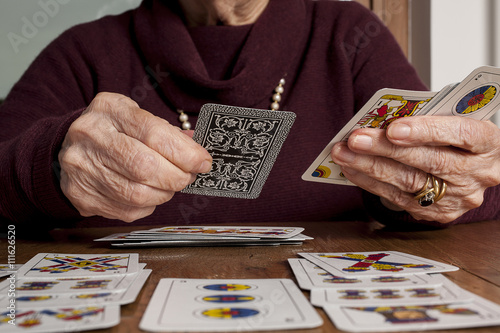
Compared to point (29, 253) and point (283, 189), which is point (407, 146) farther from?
point (29, 253)

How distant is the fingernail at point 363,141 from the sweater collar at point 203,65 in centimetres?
67

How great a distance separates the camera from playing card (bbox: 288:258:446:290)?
682mm

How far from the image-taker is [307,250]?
998mm

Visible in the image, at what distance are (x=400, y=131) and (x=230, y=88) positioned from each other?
749 mm

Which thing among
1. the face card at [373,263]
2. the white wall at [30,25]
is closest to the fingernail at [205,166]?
the face card at [373,263]

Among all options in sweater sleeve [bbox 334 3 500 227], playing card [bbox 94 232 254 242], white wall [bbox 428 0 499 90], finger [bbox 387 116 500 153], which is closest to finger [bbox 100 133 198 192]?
playing card [bbox 94 232 254 242]

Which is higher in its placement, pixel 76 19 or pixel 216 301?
pixel 76 19

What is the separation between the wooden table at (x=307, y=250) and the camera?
0.71 metres

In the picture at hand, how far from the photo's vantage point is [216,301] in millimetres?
613

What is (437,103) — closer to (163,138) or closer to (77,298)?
(163,138)

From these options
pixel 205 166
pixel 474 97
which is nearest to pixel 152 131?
pixel 205 166

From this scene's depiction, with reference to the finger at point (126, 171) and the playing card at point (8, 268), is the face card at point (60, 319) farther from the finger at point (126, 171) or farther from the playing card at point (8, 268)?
the finger at point (126, 171)

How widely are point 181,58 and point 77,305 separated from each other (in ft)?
3.73

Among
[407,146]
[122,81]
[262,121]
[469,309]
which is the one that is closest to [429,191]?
[407,146]
